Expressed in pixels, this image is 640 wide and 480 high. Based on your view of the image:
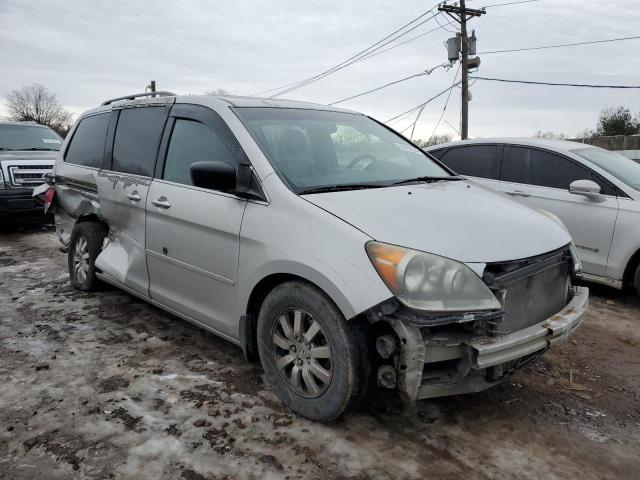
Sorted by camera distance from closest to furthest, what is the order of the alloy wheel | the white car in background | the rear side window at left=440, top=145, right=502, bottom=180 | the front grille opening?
the front grille opening
the alloy wheel
the white car in background
the rear side window at left=440, top=145, right=502, bottom=180

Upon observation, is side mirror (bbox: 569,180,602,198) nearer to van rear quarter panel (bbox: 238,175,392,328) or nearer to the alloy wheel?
van rear quarter panel (bbox: 238,175,392,328)

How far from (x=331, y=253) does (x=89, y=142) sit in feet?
11.3

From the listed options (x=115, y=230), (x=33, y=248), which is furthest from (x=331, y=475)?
(x=33, y=248)

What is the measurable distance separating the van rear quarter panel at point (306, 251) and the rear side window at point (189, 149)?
1.87 ft

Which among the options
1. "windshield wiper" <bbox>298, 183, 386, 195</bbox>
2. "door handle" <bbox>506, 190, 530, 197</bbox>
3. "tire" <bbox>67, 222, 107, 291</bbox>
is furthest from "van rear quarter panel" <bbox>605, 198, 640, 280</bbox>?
"tire" <bbox>67, 222, 107, 291</bbox>

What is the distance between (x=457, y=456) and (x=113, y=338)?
2.68 meters

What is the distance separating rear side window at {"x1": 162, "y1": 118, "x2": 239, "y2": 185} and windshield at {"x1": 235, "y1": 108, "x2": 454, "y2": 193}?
241mm

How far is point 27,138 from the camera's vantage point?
31.2 ft

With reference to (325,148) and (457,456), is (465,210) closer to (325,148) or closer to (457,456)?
(325,148)

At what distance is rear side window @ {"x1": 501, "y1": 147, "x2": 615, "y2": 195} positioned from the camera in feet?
17.1

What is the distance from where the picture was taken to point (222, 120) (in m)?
3.32

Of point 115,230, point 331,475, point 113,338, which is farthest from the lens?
point 115,230

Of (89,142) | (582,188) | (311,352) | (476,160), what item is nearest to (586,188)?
(582,188)

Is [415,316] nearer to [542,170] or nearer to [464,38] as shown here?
[542,170]
